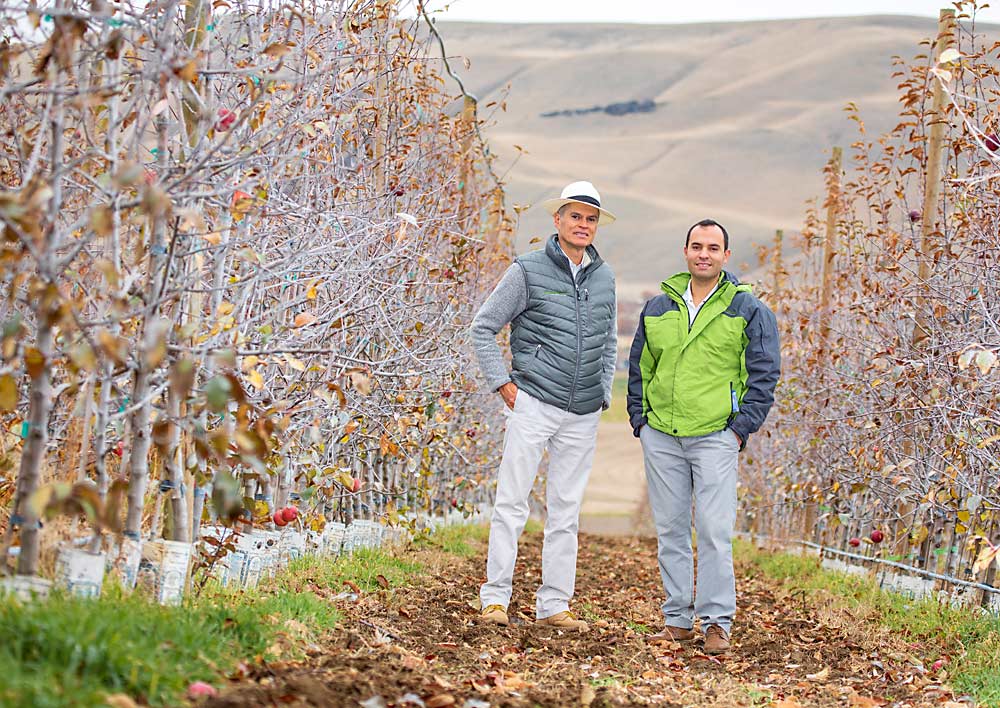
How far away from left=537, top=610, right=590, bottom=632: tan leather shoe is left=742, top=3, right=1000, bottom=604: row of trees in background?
212 cm

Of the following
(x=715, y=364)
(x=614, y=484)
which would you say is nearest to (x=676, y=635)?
(x=715, y=364)

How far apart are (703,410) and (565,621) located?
4.61ft

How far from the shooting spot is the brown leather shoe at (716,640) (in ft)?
21.5

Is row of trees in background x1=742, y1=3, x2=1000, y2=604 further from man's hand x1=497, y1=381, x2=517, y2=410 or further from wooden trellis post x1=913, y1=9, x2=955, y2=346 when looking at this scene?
man's hand x1=497, y1=381, x2=517, y2=410

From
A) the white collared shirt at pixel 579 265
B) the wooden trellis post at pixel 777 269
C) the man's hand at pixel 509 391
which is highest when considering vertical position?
the wooden trellis post at pixel 777 269

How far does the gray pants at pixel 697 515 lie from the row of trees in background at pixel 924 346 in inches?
48.0

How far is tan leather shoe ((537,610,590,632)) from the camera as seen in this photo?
273 inches

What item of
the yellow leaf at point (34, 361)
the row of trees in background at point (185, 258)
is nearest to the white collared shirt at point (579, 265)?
the row of trees in background at point (185, 258)

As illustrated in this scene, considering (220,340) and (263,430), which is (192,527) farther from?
(263,430)

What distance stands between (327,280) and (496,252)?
29.7ft

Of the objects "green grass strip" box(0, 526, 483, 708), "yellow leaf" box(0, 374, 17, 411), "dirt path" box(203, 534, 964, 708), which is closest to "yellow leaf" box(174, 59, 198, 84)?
"yellow leaf" box(0, 374, 17, 411)

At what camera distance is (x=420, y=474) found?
35.9 ft

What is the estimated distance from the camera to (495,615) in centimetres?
679

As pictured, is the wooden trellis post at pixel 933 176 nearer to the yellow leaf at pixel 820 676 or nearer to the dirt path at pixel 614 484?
the yellow leaf at pixel 820 676
